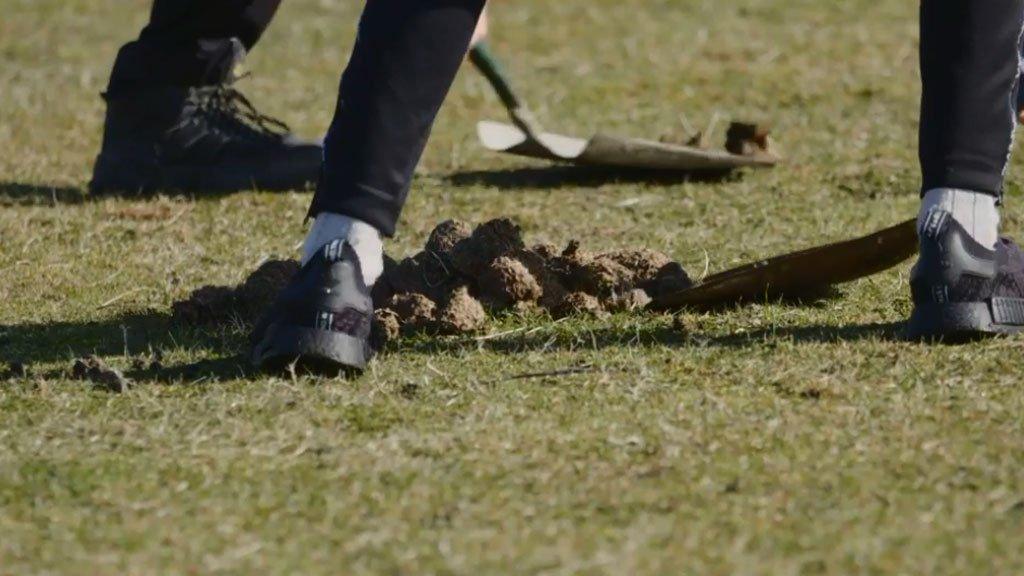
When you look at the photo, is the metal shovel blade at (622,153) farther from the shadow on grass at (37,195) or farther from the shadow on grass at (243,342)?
the shadow on grass at (243,342)

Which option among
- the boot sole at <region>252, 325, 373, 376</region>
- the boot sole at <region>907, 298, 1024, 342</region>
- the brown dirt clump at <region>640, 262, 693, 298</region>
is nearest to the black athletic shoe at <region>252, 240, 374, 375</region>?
the boot sole at <region>252, 325, 373, 376</region>

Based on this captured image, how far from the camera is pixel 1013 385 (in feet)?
9.62

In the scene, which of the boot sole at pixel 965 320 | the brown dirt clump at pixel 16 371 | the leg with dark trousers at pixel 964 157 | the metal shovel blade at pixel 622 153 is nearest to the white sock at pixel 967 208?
the leg with dark trousers at pixel 964 157

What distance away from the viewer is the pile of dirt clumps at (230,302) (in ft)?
11.5

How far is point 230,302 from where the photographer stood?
3531 millimetres

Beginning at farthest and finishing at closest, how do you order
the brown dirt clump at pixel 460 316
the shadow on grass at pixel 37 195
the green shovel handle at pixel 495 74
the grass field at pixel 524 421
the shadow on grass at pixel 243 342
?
the green shovel handle at pixel 495 74
the shadow on grass at pixel 37 195
the brown dirt clump at pixel 460 316
the shadow on grass at pixel 243 342
the grass field at pixel 524 421

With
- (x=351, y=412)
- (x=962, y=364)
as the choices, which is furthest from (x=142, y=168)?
(x=962, y=364)

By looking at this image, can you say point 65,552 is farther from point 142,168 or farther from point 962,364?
point 142,168

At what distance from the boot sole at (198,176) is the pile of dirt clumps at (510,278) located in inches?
59.6

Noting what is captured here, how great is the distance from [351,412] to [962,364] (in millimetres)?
1005

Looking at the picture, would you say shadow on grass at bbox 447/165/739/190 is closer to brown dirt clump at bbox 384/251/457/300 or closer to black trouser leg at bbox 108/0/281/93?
black trouser leg at bbox 108/0/281/93

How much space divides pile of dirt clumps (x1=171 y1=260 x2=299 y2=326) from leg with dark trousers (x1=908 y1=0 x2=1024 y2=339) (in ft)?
3.93

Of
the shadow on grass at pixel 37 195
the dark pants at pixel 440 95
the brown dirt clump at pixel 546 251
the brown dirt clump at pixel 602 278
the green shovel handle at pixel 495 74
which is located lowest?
the shadow on grass at pixel 37 195

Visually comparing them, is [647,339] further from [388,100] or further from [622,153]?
[622,153]
